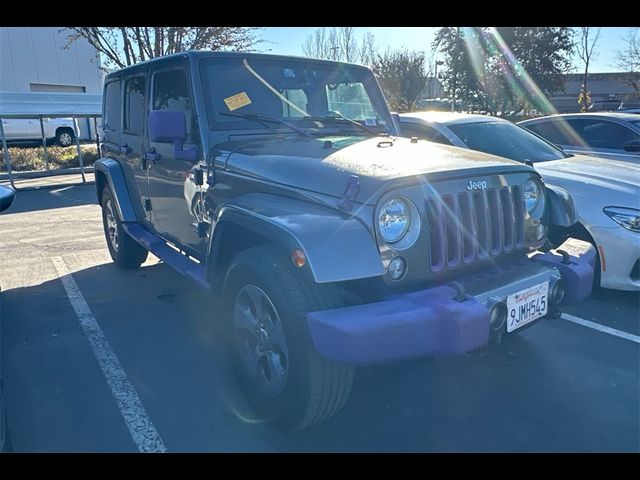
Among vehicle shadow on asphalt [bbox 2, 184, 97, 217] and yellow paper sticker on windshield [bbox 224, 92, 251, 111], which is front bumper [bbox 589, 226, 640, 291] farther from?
vehicle shadow on asphalt [bbox 2, 184, 97, 217]

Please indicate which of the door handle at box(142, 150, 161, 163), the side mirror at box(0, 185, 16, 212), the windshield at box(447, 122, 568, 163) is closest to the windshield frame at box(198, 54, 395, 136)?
the door handle at box(142, 150, 161, 163)

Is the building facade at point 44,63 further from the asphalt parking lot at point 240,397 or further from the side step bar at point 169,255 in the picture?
the asphalt parking lot at point 240,397

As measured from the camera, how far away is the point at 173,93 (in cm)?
388

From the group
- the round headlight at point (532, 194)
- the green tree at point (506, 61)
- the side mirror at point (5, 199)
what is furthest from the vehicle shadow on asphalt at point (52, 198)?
the green tree at point (506, 61)

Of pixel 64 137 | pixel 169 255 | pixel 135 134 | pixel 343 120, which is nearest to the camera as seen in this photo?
pixel 343 120

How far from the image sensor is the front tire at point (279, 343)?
236cm

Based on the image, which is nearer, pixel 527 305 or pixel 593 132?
pixel 527 305

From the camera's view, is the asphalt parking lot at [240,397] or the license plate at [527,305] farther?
the asphalt parking lot at [240,397]

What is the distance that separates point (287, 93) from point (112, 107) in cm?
277

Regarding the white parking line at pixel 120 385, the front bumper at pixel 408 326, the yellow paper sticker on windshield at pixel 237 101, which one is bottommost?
the white parking line at pixel 120 385

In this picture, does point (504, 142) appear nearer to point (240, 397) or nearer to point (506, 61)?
point (240, 397)

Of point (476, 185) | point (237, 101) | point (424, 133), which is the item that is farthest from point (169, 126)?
point (424, 133)

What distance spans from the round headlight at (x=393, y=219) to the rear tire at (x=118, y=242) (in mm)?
3691
